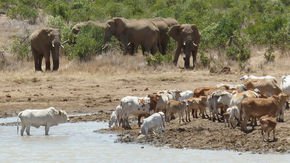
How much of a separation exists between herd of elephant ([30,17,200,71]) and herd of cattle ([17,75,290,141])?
41.4 ft

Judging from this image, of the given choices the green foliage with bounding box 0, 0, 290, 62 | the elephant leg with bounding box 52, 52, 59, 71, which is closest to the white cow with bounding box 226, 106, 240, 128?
the green foliage with bounding box 0, 0, 290, 62

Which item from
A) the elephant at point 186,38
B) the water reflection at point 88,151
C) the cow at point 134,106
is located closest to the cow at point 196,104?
the cow at point 134,106

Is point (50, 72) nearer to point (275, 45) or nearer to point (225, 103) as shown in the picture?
point (275, 45)

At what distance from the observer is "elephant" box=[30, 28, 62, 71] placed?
1358 inches

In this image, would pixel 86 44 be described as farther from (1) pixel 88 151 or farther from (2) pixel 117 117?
(1) pixel 88 151

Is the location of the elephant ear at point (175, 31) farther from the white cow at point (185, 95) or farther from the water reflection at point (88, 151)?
the water reflection at point (88, 151)

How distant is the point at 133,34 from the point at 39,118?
687 inches

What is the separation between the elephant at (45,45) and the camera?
34500 mm

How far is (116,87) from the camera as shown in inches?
1146

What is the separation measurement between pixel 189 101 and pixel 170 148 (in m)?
3.02

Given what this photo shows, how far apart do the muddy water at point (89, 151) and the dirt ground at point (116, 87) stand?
51cm

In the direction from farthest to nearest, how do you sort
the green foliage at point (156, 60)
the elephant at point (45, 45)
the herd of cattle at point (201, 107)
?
the elephant at point (45, 45) < the green foliage at point (156, 60) < the herd of cattle at point (201, 107)

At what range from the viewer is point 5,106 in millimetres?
26453

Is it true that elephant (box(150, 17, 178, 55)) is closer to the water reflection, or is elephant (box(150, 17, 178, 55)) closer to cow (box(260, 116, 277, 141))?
the water reflection
